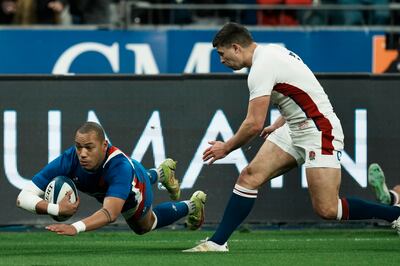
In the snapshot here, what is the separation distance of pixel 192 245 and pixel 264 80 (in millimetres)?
2073

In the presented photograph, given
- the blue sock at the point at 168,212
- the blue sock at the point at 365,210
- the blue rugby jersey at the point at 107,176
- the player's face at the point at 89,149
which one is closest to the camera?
the player's face at the point at 89,149

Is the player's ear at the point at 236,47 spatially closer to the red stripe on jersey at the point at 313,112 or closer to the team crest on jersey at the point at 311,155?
the red stripe on jersey at the point at 313,112

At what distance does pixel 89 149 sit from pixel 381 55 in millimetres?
9163

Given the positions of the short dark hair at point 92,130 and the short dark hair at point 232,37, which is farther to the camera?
the short dark hair at point 232,37

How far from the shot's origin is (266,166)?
1046 centimetres

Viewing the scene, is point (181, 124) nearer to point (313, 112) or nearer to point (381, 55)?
point (313, 112)

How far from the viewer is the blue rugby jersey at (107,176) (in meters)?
9.88

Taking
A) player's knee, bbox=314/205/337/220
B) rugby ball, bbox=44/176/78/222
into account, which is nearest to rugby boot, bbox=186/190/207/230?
player's knee, bbox=314/205/337/220

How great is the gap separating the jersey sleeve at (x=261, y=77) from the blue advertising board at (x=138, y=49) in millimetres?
7530

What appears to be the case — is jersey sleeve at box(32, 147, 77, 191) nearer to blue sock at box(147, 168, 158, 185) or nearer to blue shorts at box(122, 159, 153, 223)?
blue shorts at box(122, 159, 153, 223)

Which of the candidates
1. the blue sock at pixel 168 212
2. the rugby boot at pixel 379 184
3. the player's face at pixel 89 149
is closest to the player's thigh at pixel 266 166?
the blue sock at pixel 168 212

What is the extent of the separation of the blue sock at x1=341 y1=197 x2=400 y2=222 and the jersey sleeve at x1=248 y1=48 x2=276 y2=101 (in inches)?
48.2

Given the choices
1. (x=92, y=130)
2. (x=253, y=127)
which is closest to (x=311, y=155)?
(x=253, y=127)

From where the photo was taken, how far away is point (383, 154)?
13.0m
